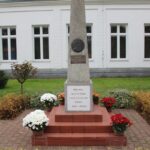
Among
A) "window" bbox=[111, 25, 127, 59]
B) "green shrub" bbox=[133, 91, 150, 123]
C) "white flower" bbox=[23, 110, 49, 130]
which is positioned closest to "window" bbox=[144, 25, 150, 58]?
"window" bbox=[111, 25, 127, 59]

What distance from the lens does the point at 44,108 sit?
44.3ft

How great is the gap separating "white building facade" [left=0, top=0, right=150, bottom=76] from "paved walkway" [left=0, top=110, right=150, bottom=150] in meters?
13.8

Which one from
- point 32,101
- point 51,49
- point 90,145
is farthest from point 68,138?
point 51,49

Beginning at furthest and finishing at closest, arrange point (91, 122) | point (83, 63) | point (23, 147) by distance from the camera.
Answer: point (83, 63) < point (91, 122) < point (23, 147)

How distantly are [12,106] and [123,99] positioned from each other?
4.00 metres

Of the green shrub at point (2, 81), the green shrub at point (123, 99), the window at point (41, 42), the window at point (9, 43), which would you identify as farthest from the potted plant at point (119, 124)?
the window at point (9, 43)

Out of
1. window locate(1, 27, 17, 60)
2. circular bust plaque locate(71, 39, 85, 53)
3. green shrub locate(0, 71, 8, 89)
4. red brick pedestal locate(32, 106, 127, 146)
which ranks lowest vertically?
red brick pedestal locate(32, 106, 127, 146)

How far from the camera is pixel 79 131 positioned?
9508mm

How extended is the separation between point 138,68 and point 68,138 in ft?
58.0

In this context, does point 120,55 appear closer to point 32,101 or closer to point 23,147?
point 32,101

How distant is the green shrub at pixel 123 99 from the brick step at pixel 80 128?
15.8 ft

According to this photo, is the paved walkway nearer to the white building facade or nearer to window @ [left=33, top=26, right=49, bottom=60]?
the white building facade

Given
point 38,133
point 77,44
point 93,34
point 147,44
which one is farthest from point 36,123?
point 147,44

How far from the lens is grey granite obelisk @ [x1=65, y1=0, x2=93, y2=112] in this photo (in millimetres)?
10406
